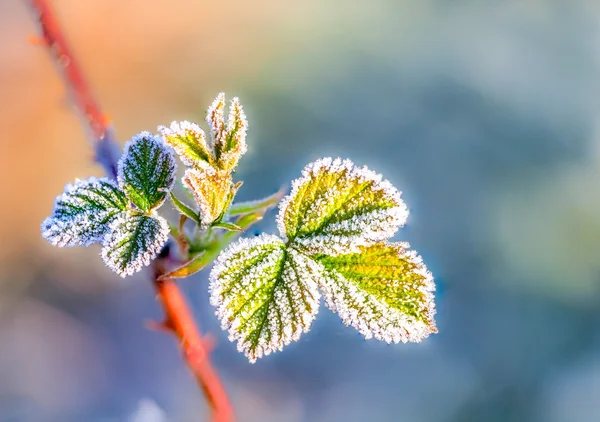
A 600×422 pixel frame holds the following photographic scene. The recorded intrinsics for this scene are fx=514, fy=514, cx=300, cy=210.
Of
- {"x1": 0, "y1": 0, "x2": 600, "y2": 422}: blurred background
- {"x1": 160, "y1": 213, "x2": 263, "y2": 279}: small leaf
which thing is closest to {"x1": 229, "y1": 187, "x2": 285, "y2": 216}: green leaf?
{"x1": 160, "y1": 213, "x2": 263, "y2": 279}: small leaf

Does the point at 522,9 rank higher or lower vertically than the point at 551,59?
higher

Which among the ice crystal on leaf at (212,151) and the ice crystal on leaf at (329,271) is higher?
the ice crystal on leaf at (212,151)

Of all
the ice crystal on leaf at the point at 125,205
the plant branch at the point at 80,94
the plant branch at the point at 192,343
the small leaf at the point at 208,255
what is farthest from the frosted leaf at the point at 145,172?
the plant branch at the point at 80,94

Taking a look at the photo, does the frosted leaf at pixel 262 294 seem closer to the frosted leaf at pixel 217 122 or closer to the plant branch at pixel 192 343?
the frosted leaf at pixel 217 122

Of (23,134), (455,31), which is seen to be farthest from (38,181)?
(455,31)

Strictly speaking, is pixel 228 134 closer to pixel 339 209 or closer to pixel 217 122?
pixel 217 122

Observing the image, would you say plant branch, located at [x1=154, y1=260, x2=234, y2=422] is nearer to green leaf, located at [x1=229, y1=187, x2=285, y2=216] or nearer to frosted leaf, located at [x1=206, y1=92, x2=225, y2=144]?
green leaf, located at [x1=229, y1=187, x2=285, y2=216]

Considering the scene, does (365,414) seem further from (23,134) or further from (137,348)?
(23,134)
